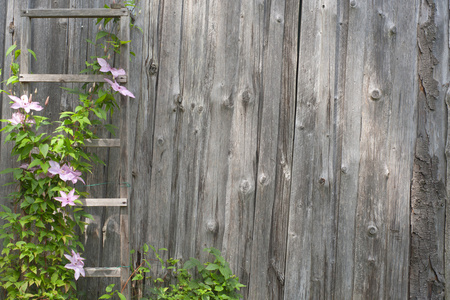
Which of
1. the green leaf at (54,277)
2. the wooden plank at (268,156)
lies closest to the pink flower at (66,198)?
the green leaf at (54,277)

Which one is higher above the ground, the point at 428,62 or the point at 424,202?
the point at 428,62

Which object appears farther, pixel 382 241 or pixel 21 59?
pixel 382 241

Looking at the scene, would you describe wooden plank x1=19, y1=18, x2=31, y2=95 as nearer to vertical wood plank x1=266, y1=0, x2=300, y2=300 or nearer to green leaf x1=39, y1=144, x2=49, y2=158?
green leaf x1=39, y1=144, x2=49, y2=158

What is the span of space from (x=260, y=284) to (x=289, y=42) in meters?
1.56

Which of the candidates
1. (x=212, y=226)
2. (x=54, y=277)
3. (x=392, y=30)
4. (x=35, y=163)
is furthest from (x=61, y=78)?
(x=392, y=30)

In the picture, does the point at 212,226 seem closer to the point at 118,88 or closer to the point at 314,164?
the point at 314,164

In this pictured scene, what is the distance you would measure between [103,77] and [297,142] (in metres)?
1.24

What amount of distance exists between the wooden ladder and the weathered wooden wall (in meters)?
0.23

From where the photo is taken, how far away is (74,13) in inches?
86.2

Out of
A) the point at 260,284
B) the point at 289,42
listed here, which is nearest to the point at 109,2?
the point at 289,42

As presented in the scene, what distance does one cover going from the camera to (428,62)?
8.21 ft

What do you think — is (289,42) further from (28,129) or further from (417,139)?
(28,129)

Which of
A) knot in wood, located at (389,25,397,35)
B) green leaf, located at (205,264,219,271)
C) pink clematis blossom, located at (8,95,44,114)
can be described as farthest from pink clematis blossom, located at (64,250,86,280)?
knot in wood, located at (389,25,397,35)

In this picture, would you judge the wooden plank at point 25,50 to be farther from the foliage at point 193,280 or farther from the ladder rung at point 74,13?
the foliage at point 193,280
